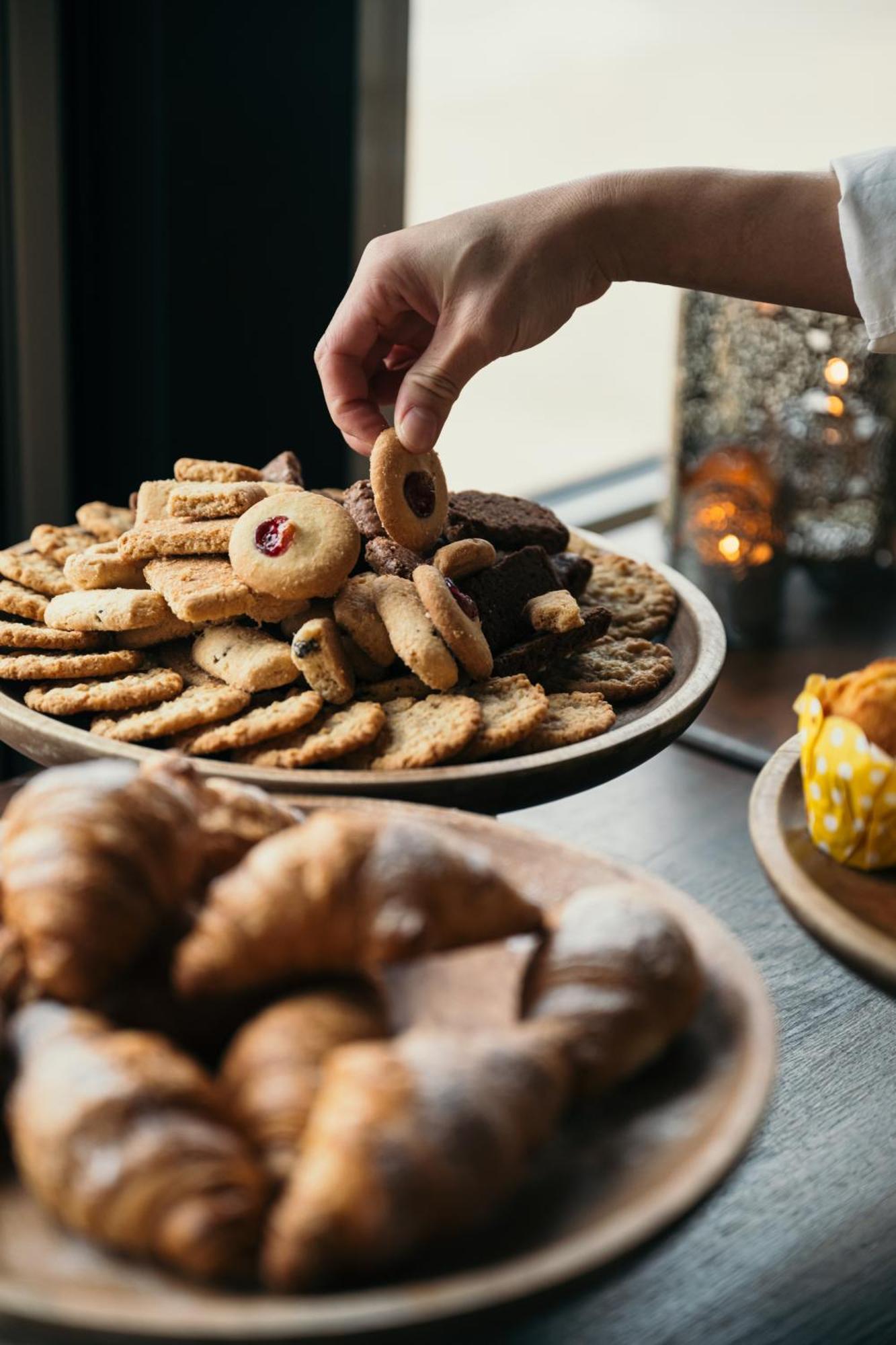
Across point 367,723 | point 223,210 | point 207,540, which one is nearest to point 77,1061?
point 367,723

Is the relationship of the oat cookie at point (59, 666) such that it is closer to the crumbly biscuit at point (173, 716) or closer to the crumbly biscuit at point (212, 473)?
the crumbly biscuit at point (173, 716)

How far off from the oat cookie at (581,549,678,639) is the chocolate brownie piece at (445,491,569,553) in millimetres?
53

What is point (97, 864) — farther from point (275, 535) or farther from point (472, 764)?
point (275, 535)

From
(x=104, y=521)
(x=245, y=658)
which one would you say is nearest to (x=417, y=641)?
(x=245, y=658)

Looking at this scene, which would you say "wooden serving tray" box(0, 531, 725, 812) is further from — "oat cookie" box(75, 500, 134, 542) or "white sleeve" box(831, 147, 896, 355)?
"white sleeve" box(831, 147, 896, 355)

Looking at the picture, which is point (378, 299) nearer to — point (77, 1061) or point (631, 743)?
point (631, 743)

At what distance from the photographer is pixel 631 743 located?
3.16 feet

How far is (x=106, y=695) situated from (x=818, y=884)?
0.53 meters

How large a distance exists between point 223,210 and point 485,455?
111 centimetres

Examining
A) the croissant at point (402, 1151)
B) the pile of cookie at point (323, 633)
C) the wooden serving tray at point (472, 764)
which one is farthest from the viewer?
the pile of cookie at point (323, 633)

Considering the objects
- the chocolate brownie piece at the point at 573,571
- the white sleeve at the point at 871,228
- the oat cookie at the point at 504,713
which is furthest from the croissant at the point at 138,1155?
the white sleeve at the point at 871,228

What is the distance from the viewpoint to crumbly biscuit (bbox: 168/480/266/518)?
114 cm

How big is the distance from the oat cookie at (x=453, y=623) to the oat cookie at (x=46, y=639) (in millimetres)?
269

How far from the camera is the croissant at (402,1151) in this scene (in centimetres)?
46
